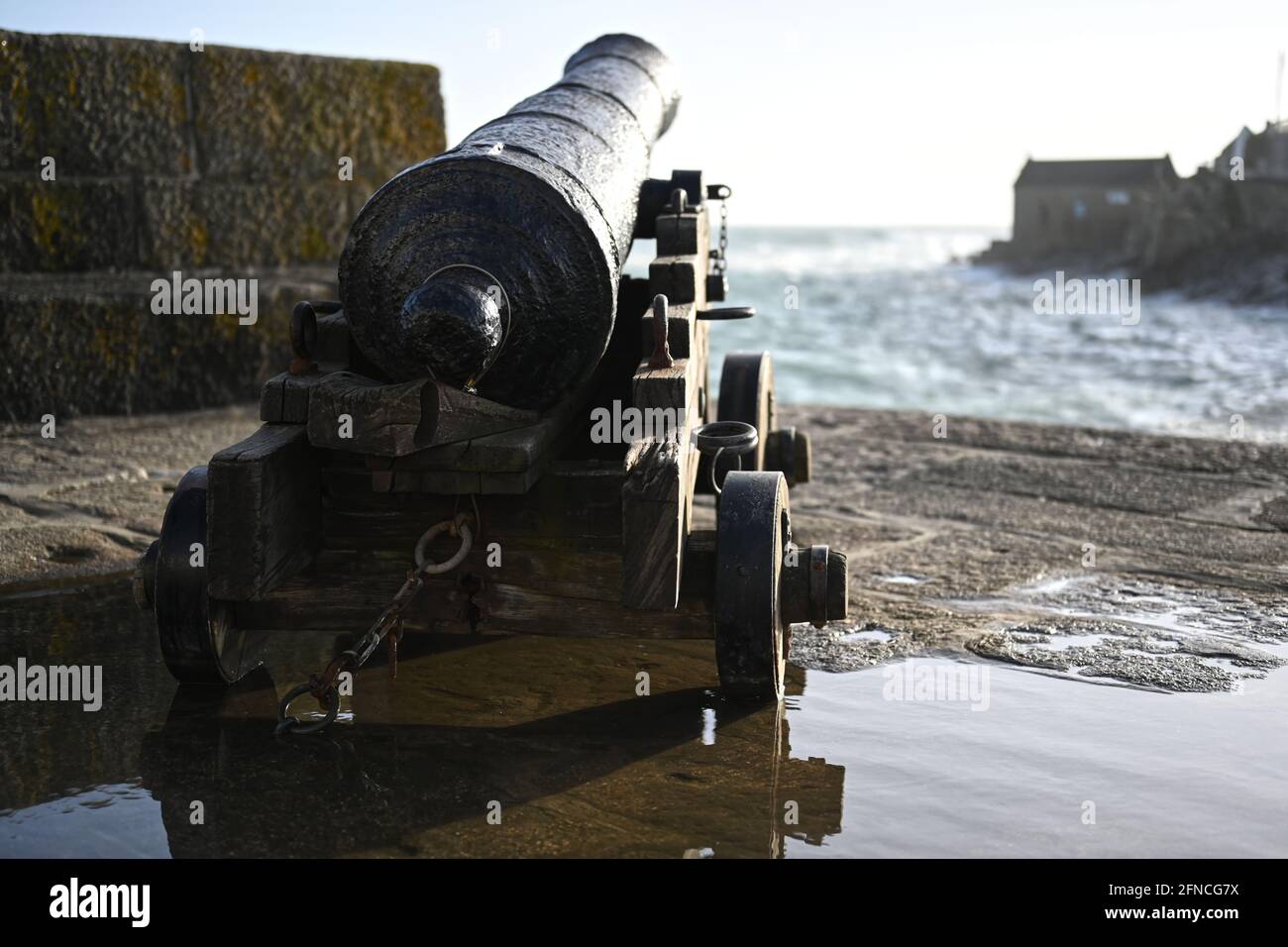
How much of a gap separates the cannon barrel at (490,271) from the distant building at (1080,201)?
62980 millimetres

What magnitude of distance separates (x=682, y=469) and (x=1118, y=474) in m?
3.91

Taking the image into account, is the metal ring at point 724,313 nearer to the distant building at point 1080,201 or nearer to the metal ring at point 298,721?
the metal ring at point 298,721

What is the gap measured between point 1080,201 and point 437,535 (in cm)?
6872

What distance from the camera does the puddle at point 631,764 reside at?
2.77 meters

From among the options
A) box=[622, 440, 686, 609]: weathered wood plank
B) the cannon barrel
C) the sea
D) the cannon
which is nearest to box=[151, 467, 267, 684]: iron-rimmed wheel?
the cannon

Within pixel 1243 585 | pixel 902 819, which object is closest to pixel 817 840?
pixel 902 819

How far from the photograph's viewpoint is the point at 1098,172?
220 feet

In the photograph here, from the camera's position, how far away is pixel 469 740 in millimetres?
3305

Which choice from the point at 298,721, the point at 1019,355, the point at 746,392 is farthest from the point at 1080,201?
the point at 298,721

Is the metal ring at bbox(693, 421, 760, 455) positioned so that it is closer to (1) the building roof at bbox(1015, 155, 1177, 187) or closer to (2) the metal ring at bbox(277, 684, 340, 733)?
(2) the metal ring at bbox(277, 684, 340, 733)

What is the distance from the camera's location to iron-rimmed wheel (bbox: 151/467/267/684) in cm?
339

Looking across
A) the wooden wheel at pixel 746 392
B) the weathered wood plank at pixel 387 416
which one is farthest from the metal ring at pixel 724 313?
the weathered wood plank at pixel 387 416

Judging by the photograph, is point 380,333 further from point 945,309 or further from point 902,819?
point 945,309

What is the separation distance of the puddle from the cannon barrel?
0.86 m
